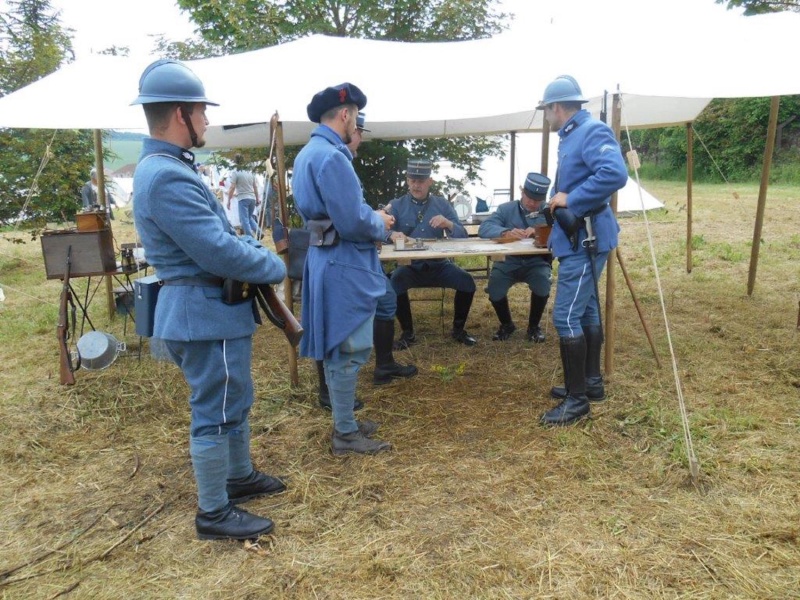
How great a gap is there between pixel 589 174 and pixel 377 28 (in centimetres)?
550

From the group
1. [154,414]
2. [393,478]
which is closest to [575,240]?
[393,478]

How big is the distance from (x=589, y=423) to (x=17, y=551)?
2876 millimetres

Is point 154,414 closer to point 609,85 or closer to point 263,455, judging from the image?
point 263,455

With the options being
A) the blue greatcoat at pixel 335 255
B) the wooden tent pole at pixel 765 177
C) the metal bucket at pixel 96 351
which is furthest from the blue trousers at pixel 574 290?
the metal bucket at pixel 96 351

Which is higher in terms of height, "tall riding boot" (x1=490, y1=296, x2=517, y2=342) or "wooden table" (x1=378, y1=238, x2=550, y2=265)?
"wooden table" (x1=378, y1=238, x2=550, y2=265)

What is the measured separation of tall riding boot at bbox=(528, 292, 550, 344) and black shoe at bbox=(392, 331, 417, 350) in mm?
1013

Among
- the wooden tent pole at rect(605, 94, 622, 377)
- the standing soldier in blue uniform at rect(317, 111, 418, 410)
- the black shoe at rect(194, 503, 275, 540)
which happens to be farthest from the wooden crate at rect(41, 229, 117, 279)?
the wooden tent pole at rect(605, 94, 622, 377)

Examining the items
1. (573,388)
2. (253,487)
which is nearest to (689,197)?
(573,388)

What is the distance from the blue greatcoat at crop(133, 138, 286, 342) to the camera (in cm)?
198

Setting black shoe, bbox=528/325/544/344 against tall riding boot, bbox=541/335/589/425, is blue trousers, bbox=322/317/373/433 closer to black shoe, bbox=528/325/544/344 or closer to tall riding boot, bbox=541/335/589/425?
tall riding boot, bbox=541/335/589/425

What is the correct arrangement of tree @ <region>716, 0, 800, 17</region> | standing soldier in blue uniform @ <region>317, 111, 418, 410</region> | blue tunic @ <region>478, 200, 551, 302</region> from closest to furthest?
standing soldier in blue uniform @ <region>317, 111, 418, 410</region> < blue tunic @ <region>478, 200, 551, 302</region> < tree @ <region>716, 0, 800, 17</region>

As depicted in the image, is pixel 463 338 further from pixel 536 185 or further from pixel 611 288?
pixel 611 288

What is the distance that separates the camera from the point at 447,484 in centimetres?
279

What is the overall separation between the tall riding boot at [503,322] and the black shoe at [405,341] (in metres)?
0.72
